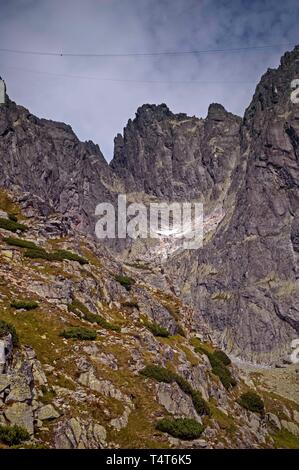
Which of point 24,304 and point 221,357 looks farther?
point 221,357

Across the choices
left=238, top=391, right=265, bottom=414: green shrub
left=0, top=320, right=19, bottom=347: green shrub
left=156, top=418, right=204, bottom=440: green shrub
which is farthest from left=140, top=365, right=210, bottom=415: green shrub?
left=238, top=391, right=265, bottom=414: green shrub

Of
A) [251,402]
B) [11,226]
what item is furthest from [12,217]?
[251,402]

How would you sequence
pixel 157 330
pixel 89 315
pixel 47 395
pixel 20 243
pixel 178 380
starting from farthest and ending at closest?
pixel 20 243, pixel 157 330, pixel 89 315, pixel 178 380, pixel 47 395

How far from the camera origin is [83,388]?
20062mm

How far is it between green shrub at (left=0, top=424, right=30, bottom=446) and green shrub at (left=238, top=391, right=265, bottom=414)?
19043mm

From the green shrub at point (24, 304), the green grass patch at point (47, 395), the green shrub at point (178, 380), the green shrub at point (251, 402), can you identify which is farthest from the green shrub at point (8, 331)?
the green shrub at point (251, 402)

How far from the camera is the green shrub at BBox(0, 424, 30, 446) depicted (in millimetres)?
14859

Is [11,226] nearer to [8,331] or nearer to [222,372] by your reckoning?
[8,331]

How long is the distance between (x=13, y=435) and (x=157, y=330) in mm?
16195

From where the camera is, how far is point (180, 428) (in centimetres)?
1956

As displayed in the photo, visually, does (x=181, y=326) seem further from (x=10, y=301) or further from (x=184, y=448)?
(x=184, y=448)

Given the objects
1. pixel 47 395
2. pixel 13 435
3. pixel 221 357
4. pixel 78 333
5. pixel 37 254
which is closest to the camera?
pixel 13 435

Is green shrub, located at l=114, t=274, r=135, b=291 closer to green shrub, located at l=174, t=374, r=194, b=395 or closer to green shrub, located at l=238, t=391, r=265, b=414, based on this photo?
green shrub, located at l=238, t=391, r=265, b=414
